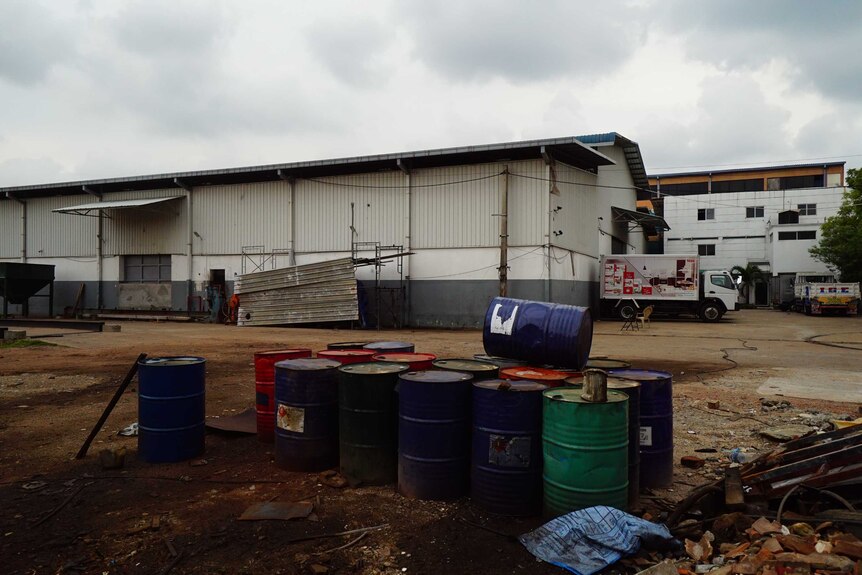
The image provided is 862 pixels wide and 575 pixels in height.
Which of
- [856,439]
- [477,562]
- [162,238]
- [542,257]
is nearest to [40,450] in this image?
[477,562]

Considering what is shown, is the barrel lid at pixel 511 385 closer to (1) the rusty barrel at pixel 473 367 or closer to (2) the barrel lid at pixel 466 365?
(1) the rusty barrel at pixel 473 367

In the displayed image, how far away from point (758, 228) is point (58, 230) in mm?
50544

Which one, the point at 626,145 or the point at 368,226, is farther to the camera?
the point at 626,145

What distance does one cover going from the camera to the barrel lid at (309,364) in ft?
16.3

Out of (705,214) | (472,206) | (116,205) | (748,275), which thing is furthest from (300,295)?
(705,214)

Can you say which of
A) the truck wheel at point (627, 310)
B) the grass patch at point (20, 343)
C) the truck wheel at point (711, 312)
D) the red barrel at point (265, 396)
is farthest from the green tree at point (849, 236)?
the grass patch at point (20, 343)

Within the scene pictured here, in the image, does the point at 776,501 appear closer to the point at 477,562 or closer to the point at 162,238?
the point at 477,562

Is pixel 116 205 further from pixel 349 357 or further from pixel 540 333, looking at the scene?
pixel 540 333

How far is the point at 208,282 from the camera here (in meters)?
27.8

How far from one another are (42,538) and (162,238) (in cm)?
2757

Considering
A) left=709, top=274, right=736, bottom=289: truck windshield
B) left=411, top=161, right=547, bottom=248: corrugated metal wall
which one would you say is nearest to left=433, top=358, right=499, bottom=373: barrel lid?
left=411, top=161, right=547, bottom=248: corrugated metal wall

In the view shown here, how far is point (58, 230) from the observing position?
31.0m

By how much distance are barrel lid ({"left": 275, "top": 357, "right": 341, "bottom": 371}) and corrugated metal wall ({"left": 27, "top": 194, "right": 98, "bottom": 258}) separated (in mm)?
29862

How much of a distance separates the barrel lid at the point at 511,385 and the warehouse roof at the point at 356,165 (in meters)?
18.4
